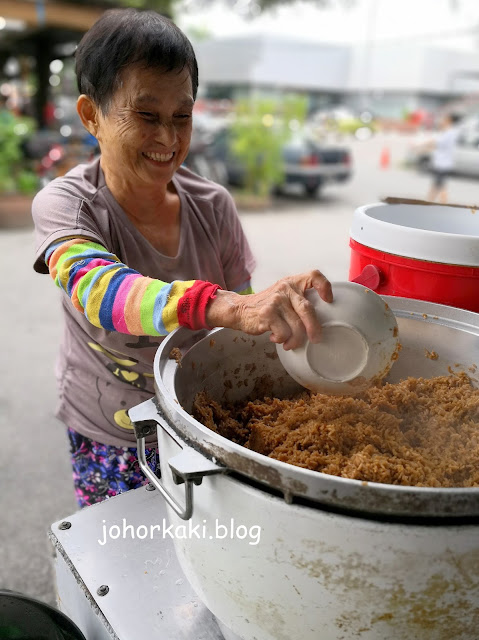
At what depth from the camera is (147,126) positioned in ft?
4.16

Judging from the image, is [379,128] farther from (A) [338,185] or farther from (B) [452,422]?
(B) [452,422]

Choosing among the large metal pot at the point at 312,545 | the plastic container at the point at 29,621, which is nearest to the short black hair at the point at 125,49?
the large metal pot at the point at 312,545

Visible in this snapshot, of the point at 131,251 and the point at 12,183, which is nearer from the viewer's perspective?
the point at 131,251

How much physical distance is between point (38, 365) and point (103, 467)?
2867 millimetres

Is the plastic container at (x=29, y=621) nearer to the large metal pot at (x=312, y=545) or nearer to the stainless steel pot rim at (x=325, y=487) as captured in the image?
the large metal pot at (x=312, y=545)

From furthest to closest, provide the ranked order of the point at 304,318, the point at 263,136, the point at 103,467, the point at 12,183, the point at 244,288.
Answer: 1. the point at 263,136
2. the point at 12,183
3. the point at 244,288
4. the point at 103,467
5. the point at 304,318

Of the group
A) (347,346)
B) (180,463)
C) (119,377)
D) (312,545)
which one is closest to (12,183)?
(119,377)

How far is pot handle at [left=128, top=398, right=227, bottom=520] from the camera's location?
29.7 inches

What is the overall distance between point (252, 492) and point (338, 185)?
12.1 m

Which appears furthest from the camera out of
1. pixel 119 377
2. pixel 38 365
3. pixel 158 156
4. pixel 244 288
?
pixel 38 365

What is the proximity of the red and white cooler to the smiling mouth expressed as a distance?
528mm

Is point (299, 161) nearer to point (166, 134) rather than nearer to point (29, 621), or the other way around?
point (166, 134)

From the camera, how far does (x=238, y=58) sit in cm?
3562

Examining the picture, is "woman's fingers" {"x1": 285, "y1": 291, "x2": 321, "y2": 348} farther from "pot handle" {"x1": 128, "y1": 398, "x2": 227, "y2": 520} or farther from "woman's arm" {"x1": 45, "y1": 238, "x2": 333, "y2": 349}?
"pot handle" {"x1": 128, "y1": 398, "x2": 227, "y2": 520}
